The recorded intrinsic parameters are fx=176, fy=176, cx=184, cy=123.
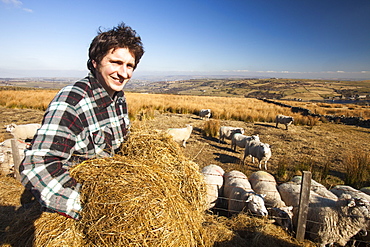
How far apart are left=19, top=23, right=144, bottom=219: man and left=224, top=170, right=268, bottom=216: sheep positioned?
11.7ft

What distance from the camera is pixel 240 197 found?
4621 millimetres

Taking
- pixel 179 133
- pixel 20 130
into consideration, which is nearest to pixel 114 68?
pixel 179 133

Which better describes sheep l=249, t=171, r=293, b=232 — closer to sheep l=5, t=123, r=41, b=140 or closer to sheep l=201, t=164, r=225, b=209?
sheep l=201, t=164, r=225, b=209

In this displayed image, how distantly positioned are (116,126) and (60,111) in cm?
68

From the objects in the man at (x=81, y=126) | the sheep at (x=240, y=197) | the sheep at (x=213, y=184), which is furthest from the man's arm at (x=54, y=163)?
the sheep at (x=240, y=197)

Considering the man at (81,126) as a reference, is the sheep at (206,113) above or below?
below

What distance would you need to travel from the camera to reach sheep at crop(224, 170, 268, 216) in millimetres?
4145

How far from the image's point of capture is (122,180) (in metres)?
1.58

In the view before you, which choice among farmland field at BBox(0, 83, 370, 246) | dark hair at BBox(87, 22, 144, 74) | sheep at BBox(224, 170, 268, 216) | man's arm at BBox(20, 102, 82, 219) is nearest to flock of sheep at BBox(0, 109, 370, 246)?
sheep at BBox(224, 170, 268, 216)

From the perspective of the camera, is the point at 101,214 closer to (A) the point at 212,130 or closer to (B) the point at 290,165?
(B) the point at 290,165

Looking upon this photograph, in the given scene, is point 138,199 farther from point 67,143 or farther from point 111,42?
point 111,42

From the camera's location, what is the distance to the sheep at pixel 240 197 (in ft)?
13.6

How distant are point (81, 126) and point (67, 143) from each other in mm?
210

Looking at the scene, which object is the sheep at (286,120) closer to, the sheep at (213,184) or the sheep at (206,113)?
the sheep at (206,113)
